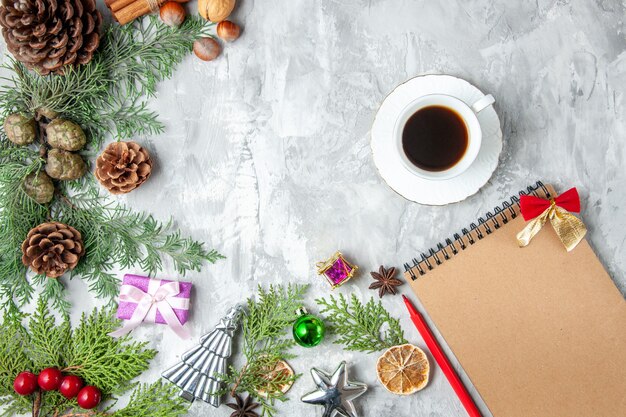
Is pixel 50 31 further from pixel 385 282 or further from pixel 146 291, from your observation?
pixel 385 282

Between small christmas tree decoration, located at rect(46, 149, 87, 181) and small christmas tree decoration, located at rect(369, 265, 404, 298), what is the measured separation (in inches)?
29.4

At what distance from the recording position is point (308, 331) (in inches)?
51.1

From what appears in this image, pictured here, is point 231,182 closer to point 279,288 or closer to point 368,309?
point 279,288

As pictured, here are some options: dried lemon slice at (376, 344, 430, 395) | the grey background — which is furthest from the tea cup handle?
dried lemon slice at (376, 344, 430, 395)

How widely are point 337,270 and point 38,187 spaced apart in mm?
729

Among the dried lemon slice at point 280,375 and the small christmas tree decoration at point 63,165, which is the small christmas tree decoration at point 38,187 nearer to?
the small christmas tree decoration at point 63,165

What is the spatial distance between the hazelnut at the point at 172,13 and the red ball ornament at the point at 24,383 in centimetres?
90

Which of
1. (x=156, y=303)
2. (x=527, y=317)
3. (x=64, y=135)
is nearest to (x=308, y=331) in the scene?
(x=156, y=303)

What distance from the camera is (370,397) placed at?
4.41 ft

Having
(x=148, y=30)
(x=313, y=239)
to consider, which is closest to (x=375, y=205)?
(x=313, y=239)

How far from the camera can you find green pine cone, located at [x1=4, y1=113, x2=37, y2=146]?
130cm

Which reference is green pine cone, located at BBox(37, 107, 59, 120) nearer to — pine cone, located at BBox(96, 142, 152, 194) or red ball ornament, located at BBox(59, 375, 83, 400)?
pine cone, located at BBox(96, 142, 152, 194)

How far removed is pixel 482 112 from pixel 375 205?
321mm

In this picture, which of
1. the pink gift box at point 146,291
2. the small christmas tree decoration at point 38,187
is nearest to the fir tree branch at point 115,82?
the small christmas tree decoration at point 38,187
